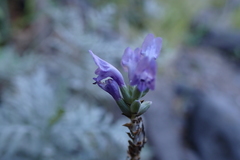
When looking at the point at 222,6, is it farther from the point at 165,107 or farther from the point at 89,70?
the point at 89,70

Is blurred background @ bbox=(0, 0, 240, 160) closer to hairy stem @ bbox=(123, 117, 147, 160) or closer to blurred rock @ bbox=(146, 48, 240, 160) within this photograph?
blurred rock @ bbox=(146, 48, 240, 160)

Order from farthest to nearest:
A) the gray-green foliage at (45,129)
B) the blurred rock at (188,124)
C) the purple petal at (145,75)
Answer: the blurred rock at (188,124), the gray-green foliage at (45,129), the purple petal at (145,75)

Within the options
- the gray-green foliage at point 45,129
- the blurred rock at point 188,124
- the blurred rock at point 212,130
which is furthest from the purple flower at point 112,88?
the blurred rock at point 212,130

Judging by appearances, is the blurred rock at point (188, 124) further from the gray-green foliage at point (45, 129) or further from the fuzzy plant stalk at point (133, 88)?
the fuzzy plant stalk at point (133, 88)

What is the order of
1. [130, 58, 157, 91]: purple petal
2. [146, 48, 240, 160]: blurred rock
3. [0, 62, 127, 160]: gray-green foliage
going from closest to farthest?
[130, 58, 157, 91]: purple petal → [0, 62, 127, 160]: gray-green foliage → [146, 48, 240, 160]: blurred rock

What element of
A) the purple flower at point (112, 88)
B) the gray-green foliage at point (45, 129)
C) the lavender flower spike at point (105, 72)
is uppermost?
the gray-green foliage at point (45, 129)

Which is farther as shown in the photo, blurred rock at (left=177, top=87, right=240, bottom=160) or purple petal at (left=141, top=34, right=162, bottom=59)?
blurred rock at (left=177, top=87, right=240, bottom=160)

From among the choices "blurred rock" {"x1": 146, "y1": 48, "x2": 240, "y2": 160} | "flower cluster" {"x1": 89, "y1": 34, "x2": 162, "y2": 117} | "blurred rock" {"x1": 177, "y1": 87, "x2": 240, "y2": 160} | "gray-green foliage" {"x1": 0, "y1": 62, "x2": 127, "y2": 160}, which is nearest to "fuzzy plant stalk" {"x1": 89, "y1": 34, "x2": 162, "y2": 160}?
"flower cluster" {"x1": 89, "y1": 34, "x2": 162, "y2": 117}
